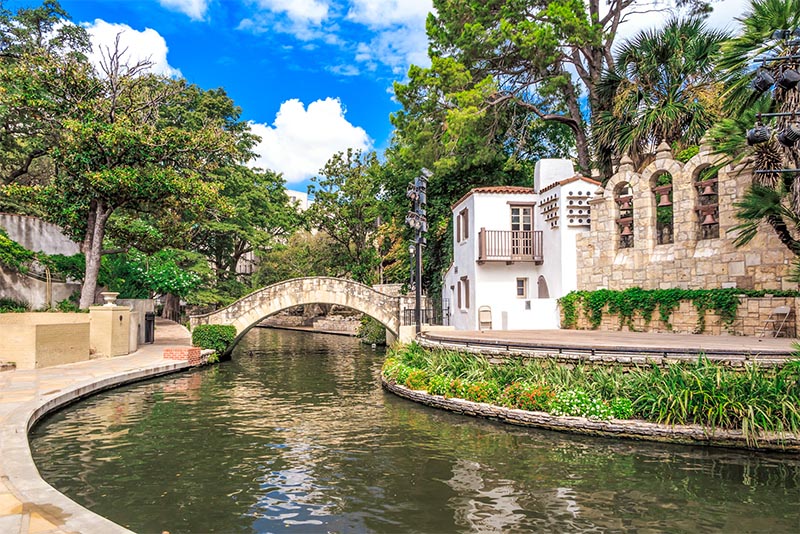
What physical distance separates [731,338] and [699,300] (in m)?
1.98

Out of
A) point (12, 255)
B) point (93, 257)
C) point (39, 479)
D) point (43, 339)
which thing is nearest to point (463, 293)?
point (93, 257)

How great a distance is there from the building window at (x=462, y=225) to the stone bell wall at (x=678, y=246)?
4822 mm

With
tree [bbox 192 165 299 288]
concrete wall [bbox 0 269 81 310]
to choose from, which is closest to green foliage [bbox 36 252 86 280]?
concrete wall [bbox 0 269 81 310]

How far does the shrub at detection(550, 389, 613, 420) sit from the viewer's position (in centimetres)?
1136

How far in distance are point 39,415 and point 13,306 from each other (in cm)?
1102

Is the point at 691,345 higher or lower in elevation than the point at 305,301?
lower

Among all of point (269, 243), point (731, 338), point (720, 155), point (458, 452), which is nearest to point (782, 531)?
point (458, 452)

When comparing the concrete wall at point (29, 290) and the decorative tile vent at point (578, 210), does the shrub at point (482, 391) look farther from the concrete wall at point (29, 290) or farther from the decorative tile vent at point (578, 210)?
the concrete wall at point (29, 290)

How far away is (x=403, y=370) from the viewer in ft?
53.4

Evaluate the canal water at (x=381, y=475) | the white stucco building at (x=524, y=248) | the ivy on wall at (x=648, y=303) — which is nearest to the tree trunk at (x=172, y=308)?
the white stucco building at (x=524, y=248)

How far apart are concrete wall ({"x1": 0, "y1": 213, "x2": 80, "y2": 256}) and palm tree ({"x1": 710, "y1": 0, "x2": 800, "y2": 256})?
976 inches

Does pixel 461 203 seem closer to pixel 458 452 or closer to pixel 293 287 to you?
pixel 293 287

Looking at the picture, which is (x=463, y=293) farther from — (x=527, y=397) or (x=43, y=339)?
(x=43, y=339)

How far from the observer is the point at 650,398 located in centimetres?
1100
